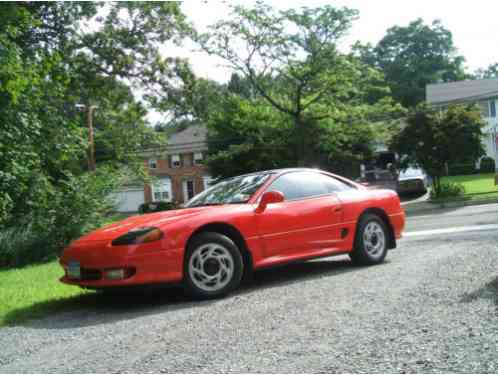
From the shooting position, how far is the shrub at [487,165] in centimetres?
4469

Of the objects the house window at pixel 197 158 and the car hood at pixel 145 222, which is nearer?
the car hood at pixel 145 222

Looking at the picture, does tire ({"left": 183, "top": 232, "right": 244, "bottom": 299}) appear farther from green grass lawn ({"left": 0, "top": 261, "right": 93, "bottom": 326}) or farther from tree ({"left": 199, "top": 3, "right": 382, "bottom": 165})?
tree ({"left": 199, "top": 3, "right": 382, "bottom": 165})

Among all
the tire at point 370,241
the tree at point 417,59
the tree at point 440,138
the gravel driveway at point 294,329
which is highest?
the tree at point 417,59

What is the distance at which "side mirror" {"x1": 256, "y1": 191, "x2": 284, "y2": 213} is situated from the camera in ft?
20.7

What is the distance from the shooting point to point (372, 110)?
28047mm

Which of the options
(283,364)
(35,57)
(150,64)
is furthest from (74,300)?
(150,64)

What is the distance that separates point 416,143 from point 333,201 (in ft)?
60.3

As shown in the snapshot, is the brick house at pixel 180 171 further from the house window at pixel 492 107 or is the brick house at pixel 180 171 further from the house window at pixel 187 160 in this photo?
the house window at pixel 492 107

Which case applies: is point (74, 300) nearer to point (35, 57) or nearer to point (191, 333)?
point (191, 333)

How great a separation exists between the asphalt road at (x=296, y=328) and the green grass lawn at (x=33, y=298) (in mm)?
287

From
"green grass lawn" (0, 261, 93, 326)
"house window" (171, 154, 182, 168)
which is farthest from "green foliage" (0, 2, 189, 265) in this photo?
"house window" (171, 154, 182, 168)

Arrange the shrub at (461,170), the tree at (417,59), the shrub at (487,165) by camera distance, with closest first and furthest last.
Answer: the shrub at (487,165) < the shrub at (461,170) < the tree at (417,59)

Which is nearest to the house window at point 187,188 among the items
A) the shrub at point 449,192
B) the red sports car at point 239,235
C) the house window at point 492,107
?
the house window at point 492,107

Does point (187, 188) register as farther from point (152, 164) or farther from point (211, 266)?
point (211, 266)
